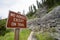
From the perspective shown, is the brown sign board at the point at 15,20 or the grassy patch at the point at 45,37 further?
the grassy patch at the point at 45,37

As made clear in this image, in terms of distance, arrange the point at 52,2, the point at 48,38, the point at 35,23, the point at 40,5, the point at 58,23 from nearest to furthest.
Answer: the point at 48,38
the point at 58,23
the point at 35,23
the point at 52,2
the point at 40,5

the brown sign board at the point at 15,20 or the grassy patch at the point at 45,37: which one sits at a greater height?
the brown sign board at the point at 15,20

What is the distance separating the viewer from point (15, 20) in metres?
5.86

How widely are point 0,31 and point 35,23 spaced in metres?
3.88

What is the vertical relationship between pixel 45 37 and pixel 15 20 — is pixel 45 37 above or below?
below

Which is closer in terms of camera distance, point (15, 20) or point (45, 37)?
point (15, 20)

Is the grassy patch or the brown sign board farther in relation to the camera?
the grassy patch

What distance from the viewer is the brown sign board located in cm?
565

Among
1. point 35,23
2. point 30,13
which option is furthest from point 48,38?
point 30,13

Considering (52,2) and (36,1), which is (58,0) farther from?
(36,1)

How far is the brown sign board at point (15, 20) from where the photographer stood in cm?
565

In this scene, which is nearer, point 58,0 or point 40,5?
point 58,0

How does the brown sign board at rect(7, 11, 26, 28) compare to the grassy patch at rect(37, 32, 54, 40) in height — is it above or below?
above

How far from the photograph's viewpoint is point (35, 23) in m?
19.8
